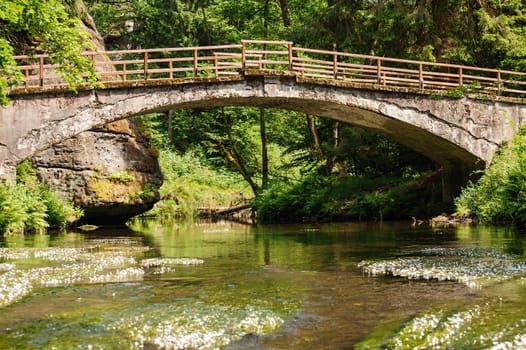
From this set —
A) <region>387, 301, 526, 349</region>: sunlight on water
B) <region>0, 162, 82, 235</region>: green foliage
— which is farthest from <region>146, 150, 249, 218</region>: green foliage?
<region>387, 301, 526, 349</region>: sunlight on water

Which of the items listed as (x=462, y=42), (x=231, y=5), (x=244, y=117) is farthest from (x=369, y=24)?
(x=244, y=117)

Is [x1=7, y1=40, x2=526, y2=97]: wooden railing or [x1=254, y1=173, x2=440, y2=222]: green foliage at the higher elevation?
[x1=7, y1=40, x2=526, y2=97]: wooden railing

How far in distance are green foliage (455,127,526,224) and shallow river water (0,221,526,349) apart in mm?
5038

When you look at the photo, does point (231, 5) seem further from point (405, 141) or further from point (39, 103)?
point (39, 103)

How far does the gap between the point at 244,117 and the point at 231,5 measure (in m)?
9.92

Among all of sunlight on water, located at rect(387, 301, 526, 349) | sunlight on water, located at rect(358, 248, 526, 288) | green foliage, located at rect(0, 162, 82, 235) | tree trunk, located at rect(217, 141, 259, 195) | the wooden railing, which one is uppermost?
the wooden railing

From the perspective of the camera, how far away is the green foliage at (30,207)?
56.3 ft

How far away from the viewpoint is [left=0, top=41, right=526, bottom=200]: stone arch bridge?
18734 millimetres

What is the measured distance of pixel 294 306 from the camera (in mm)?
6188

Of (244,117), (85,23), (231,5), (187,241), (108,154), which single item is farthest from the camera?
(244,117)

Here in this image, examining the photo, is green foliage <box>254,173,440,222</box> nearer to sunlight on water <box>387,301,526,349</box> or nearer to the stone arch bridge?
the stone arch bridge

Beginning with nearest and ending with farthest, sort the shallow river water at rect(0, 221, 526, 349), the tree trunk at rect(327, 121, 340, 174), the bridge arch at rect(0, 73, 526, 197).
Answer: the shallow river water at rect(0, 221, 526, 349)
the bridge arch at rect(0, 73, 526, 197)
the tree trunk at rect(327, 121, 340, 174)

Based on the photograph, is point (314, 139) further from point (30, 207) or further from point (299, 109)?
point (30, 207)

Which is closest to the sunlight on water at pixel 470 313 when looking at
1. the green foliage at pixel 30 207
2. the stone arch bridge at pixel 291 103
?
the green foliage at pixel 30 207
